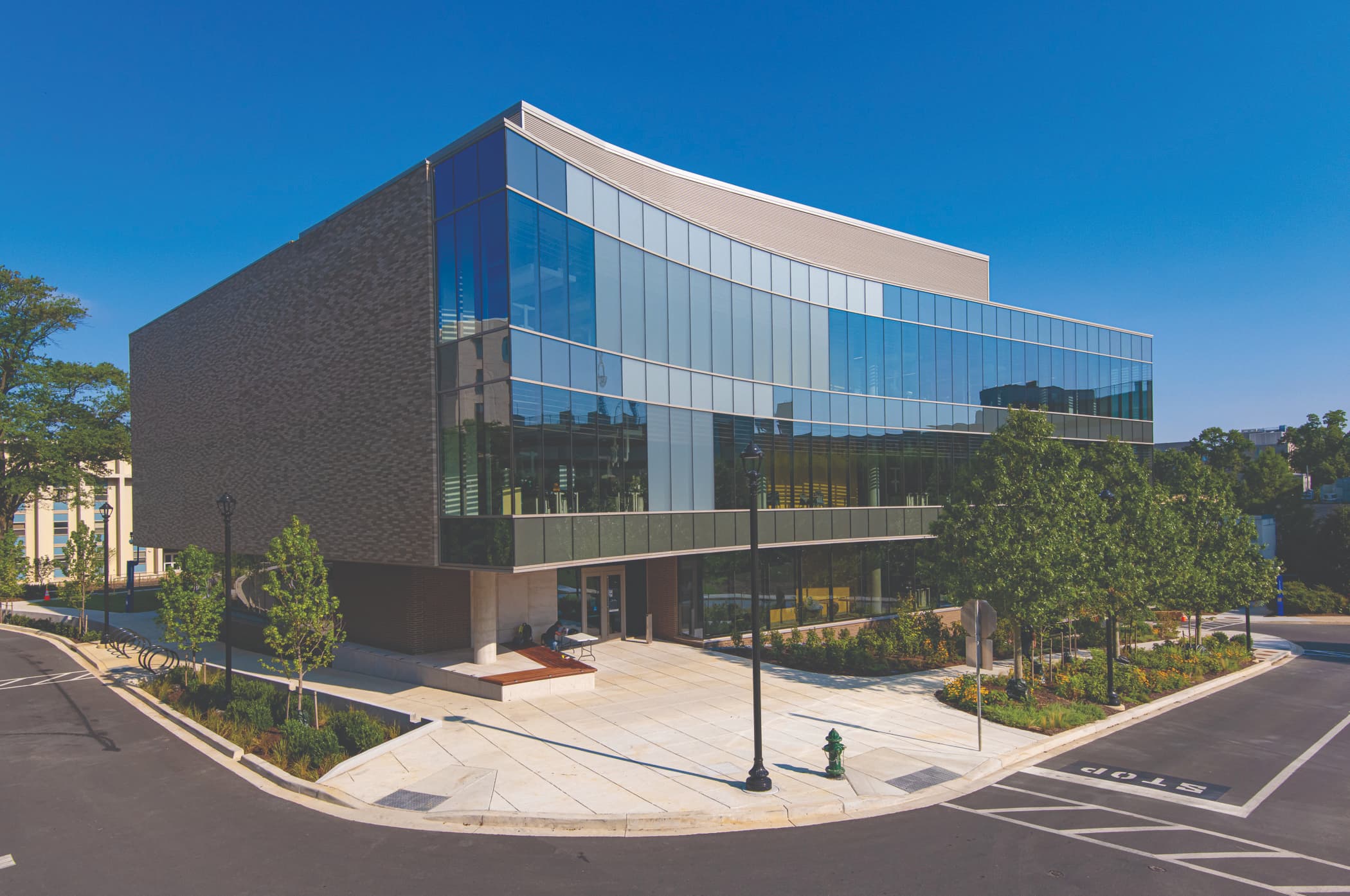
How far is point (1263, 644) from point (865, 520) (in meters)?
19.8

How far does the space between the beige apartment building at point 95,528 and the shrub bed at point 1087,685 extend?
219 feet

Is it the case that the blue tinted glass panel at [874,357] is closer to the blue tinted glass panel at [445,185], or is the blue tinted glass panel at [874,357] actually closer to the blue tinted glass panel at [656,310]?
the blue tinted glass panel at [656,310]

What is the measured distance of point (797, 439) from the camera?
1159 inches

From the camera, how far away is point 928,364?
34.2 m

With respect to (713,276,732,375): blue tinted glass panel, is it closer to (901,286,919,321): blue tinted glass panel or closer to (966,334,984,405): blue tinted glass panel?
(901,286,919,321): blue tinted glass panel

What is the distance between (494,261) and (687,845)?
48.7 feet

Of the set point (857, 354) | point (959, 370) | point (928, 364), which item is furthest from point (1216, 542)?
point (857, 354)

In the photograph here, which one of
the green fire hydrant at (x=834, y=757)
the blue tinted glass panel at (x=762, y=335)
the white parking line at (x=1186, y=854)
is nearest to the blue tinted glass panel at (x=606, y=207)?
the blue tinted glass panel at (x=762, y=335)

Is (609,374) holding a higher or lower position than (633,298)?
lower

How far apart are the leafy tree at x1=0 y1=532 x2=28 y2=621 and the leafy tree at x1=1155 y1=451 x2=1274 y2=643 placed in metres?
54.2

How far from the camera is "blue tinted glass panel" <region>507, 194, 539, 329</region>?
2003 centimetres

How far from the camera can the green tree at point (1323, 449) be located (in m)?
68.9

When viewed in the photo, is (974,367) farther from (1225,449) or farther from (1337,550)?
(1225,449)

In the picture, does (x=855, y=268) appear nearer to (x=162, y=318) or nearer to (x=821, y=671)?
(x=821, y=671)
